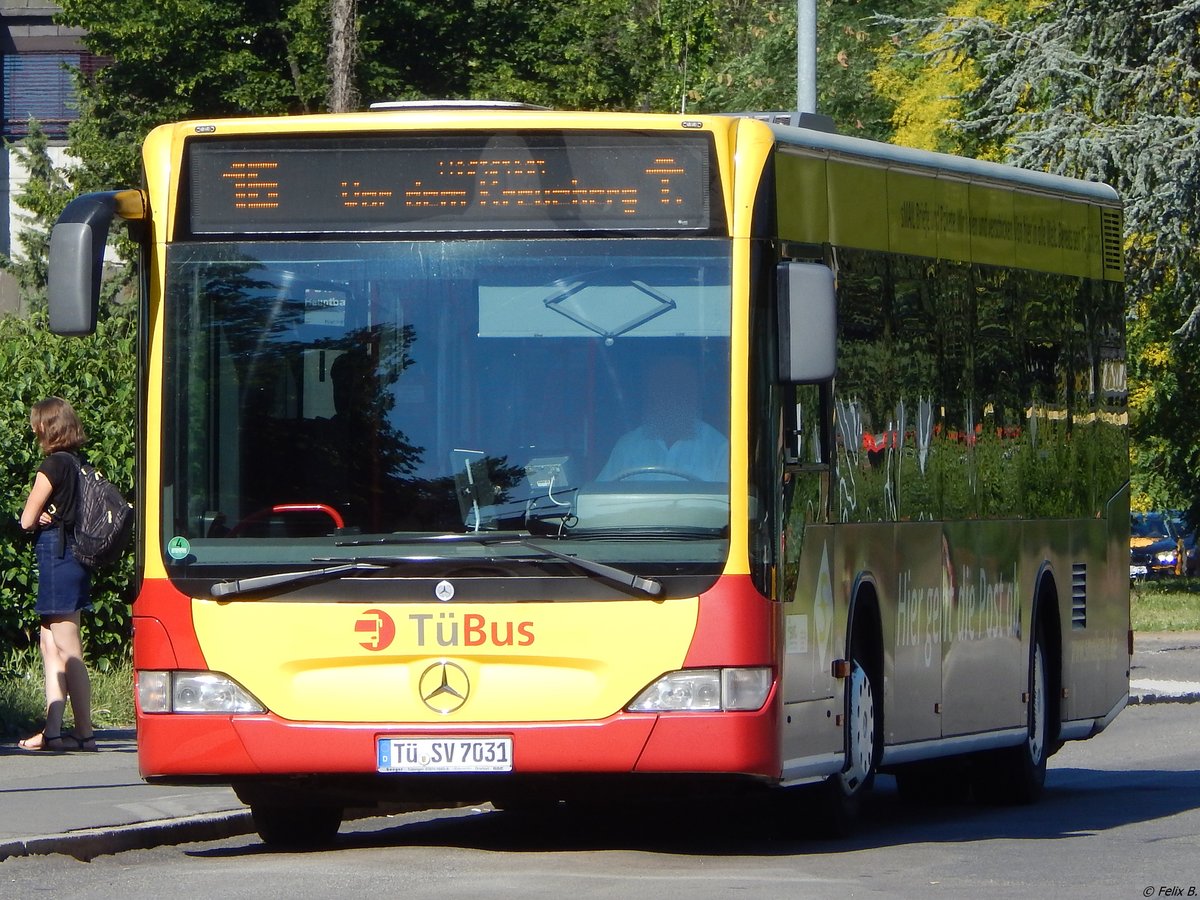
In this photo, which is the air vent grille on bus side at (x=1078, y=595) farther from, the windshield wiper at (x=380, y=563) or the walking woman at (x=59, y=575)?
the walking woman at (x=59, y=575)

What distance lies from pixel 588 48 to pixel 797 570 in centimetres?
3939

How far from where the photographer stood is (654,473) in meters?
9.62

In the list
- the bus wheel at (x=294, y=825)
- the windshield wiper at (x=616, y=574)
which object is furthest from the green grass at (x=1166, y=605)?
the windshield wiper at (x=616, y=574)

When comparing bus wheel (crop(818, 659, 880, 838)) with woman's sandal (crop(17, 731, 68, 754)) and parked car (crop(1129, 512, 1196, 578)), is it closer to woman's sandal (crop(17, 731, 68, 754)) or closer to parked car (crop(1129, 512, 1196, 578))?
woman's sandal (crop(17, 731, 68, 754))

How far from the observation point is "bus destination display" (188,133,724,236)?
385 inches

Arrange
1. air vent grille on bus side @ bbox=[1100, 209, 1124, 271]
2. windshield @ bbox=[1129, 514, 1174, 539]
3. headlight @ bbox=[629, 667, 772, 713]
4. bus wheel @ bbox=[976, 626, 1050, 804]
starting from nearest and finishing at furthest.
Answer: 1. headlight @ bbox=[629, 667, 772, 713]
2. bus wheel @ bbox=[976, 626, 1050, 804]
3. air vent grille on bus side @ bbox=[1100, 209, 1124, 271]
4. windshield @ bbox=[1129, 514, 1174, 539]

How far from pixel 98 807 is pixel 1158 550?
56666mm

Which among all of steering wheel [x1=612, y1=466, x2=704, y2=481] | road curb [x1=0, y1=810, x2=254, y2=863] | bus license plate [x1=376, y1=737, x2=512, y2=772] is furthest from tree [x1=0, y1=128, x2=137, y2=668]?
steering wheel [x1=612, y1=466, x2=704, y2=481]

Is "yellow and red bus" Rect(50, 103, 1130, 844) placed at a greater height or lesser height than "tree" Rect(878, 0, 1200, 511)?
lesser

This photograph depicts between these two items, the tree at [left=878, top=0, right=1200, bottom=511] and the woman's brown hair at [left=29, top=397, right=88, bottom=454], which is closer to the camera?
the woman's brown hair at [left=29, top=397, right=88, bottom=454]

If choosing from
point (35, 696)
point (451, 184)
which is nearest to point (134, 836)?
point (451, 184)

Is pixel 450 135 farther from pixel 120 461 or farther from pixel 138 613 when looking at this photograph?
pixel 120 461

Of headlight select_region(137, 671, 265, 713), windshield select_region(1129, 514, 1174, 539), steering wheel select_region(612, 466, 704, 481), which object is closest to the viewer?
steering wheel select_region(612, 466, 704, 481)

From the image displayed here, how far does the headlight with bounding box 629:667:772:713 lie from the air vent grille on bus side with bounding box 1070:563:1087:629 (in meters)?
4.94
